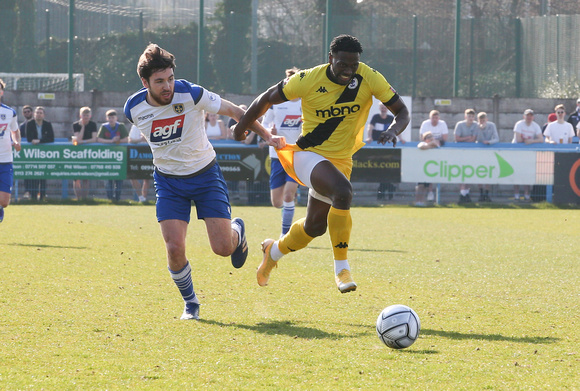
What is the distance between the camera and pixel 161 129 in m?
6.26

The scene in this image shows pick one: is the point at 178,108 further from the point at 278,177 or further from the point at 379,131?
the point at 379,131

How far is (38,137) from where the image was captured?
18.8 metres

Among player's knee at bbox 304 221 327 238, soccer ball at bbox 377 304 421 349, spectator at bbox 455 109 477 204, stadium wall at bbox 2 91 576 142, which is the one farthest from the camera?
stadium wall at bbox 2 91 576 142

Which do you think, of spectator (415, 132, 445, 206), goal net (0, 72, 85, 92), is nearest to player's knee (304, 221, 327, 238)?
spectator (415, 132, 445, 206)

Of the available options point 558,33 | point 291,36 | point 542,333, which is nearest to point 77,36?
point 291,36

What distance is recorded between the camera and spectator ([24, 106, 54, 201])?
61.3ft

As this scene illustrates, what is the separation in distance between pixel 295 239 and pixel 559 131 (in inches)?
534

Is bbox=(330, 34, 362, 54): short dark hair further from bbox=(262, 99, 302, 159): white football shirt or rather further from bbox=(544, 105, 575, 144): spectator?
bbox=(544, 105, 575, 144): spectator

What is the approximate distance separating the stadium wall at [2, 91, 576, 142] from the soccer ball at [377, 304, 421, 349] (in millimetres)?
16330

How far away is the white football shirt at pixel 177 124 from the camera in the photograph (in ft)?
20.5

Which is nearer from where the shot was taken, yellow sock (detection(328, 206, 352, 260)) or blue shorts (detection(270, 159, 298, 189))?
yellow sock (detection(328, 206, 352, 260))

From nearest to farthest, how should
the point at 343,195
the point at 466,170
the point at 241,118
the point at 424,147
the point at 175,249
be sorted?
the point at 175,249
the point at 343,195
the point at 241,118
the point at 424,147
the point at 466,170

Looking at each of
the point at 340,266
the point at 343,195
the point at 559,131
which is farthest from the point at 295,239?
the point at 559,131

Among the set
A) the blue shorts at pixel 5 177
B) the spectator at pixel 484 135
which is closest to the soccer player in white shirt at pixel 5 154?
the blue shorts at pixel 5 177
